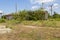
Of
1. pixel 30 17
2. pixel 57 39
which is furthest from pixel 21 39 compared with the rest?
pixel 30 17

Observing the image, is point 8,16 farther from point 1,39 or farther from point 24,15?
point 1,39

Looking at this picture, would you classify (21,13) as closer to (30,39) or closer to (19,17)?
(19,17)

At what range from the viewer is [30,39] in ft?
29.9

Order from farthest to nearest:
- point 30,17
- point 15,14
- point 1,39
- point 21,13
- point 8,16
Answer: point 8,16
point 30,17
point 21,13
point 15,14
point 1,39

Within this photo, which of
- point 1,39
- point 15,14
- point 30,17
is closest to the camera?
point 1,39

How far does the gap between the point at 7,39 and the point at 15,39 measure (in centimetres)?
44

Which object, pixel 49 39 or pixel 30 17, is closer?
pixel 49 39

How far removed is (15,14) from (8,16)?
2417cm

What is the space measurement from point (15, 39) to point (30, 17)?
33.5m

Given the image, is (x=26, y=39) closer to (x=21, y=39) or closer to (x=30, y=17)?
(x=21, y=39)

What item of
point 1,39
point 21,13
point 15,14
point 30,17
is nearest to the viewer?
point 1,39


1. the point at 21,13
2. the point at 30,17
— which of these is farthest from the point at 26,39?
the point at 30,17

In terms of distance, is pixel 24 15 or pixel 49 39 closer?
pixel 49 39

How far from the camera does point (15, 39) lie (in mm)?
9094
